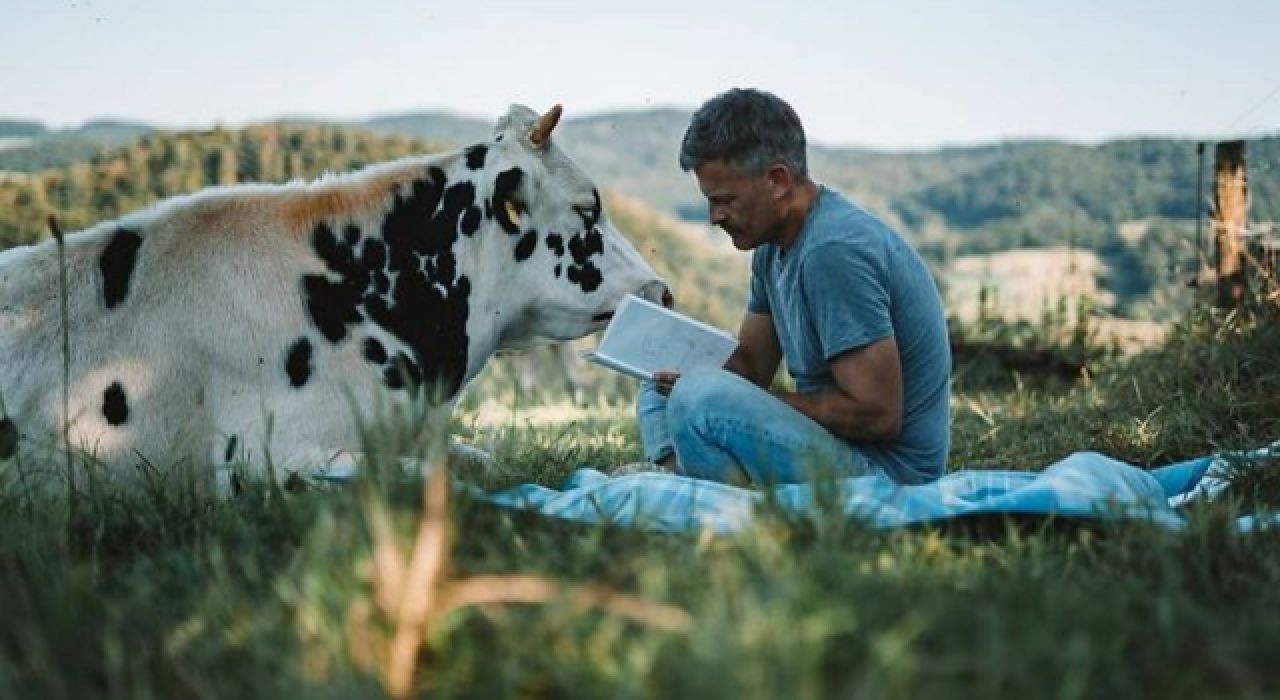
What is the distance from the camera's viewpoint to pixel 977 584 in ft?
7.88

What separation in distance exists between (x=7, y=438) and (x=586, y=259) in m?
2.16

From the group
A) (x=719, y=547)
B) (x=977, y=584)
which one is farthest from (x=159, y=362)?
(x=977, y=584)

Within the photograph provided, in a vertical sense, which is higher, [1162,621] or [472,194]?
[472,194]

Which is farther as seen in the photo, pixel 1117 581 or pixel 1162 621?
pixel 1117 581

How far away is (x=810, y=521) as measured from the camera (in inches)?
104

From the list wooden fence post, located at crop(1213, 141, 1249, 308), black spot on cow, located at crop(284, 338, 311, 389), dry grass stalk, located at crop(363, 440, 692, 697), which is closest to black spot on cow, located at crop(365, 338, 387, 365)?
black spot on cow, located at crop(284, 338, 311, 389)

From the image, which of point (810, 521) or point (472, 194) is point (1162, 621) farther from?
point (472, 194)

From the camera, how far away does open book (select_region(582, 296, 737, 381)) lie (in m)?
4.54

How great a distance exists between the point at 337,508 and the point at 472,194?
7.58ft

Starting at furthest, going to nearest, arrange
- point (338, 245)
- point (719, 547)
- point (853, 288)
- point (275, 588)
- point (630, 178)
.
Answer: point (630, 178)
point (338, 245)
point (853, 288)
point (719, 547)
point (275, 588)

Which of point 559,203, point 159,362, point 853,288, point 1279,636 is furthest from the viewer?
point 559,203

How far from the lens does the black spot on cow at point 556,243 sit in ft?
16.3

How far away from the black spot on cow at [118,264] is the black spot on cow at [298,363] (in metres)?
0.57

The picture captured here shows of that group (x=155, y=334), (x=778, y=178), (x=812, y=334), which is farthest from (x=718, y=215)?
(x=155, y=334)
